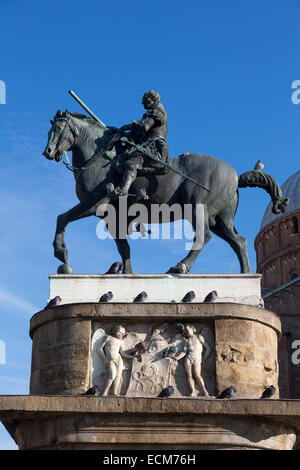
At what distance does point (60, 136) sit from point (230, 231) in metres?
4.01

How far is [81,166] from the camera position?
16781mm

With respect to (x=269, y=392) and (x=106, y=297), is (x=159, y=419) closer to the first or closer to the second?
(x=269, y=392)

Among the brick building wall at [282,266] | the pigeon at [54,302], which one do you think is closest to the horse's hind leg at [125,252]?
the pigeon at [54,302]

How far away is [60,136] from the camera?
16.7 m

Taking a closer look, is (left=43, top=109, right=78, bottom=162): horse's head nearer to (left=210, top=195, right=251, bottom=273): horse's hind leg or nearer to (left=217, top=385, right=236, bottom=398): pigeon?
(left=210, top=195, right=251, bottom=273): horse's hind leg

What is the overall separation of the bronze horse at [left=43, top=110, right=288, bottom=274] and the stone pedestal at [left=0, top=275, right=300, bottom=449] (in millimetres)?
1559

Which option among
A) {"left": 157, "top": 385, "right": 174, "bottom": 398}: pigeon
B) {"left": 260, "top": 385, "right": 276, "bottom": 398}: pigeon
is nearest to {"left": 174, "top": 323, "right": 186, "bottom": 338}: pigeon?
{"left": 157, "top": 385, "right": 174, "bottom": 398}: pigeon

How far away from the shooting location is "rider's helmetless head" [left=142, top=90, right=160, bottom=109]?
16919mm

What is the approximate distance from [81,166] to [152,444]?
20.5 feet

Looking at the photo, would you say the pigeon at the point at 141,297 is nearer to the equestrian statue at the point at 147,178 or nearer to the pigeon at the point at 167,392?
the equestrian statue at the point at 147,178

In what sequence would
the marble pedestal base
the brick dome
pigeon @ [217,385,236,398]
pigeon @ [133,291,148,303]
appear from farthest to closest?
the brick dome, pigeon @ [133,291,148,303], pigeon @ [217,385,236,398], the marble pedestal base

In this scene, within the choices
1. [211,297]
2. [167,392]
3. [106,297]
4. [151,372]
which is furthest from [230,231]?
[167,392]

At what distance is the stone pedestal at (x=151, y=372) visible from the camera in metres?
13.1

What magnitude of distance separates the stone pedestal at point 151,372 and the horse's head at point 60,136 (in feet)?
9.42
